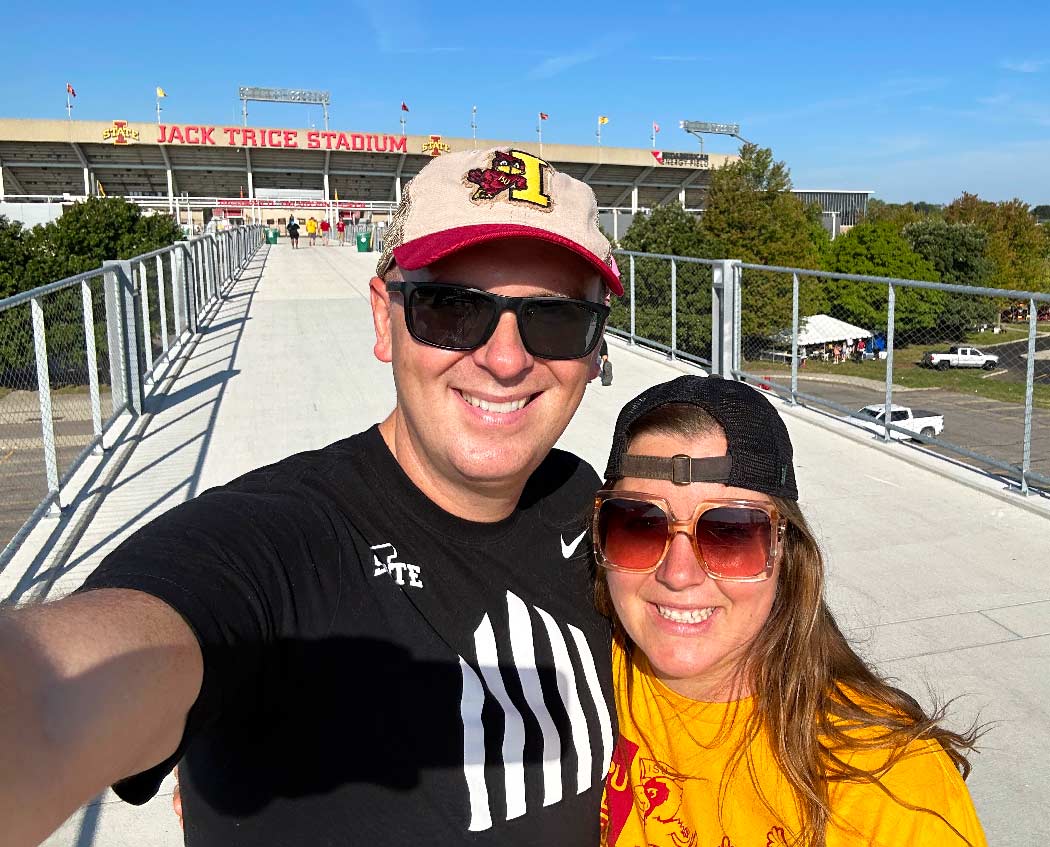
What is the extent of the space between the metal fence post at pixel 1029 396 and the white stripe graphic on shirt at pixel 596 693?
178 inches

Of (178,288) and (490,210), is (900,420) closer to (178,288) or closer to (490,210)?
(490,210)

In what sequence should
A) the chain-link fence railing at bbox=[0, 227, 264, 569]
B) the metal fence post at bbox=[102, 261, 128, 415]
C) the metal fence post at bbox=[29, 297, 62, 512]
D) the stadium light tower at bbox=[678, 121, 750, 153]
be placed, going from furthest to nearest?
the stadium light tower at bbox=[678, 121, 750, 153] < the metal fence post at bbox=[102, 261, 128, 415] < the metal fence post at bbox=[29, 297, 62, 512] < the chain-link fence railing at bbox=[0, 227, 264, 569]

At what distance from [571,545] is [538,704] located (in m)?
0.40

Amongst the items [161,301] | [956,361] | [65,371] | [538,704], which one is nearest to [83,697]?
[538,704]

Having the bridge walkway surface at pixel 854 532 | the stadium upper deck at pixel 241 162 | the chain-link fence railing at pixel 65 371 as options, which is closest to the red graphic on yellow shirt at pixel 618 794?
the bridge walkway surface at pixel 854 532

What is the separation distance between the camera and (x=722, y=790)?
142 centimetres

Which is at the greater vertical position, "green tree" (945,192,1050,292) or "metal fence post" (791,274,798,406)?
"green tree" (945,192,1050,292)

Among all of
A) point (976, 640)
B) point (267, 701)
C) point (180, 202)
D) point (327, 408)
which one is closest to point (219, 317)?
point (327, 408)

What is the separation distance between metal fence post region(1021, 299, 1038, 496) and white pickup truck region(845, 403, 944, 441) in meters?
0.79

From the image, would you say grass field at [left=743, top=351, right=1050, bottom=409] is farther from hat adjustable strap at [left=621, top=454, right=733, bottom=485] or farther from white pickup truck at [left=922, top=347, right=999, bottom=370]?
hat adjustable strap at [left=621, top=454, right=733, bottom=485]

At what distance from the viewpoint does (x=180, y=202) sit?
5722cm

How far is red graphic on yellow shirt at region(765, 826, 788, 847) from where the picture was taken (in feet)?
4.46

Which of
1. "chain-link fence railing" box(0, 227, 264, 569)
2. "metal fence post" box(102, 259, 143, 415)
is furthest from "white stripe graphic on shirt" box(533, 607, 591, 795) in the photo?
"metal fence post" box(102, 259, 143, 415)

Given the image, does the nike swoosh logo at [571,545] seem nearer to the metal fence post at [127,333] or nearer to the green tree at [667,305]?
the metal fence post at [127,333]
